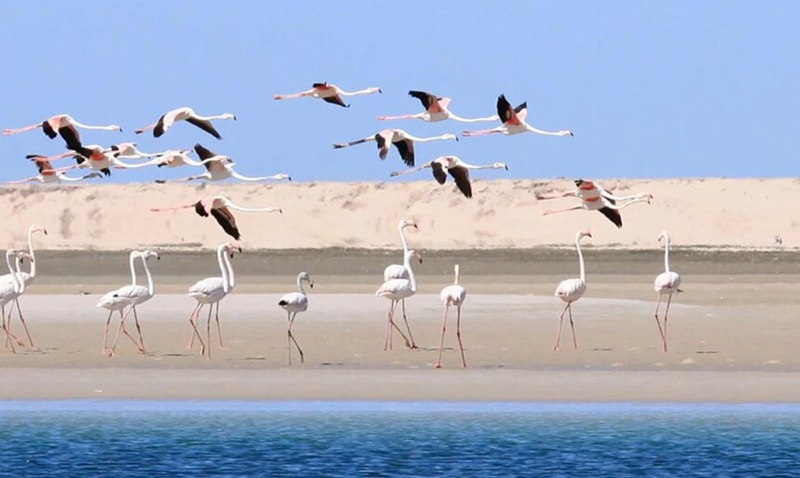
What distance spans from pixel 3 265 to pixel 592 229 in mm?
31518

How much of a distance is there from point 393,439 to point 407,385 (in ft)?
10.7

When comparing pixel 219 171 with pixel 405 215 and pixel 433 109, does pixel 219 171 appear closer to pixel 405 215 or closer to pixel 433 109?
pixel 433 109

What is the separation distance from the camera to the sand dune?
76.1 metres

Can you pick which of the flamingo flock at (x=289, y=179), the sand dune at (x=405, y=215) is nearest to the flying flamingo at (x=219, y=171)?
the flamingo flock at (x=289, y=179)

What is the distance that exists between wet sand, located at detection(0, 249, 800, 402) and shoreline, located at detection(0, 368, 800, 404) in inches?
0.8

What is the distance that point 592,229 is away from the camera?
245 feet

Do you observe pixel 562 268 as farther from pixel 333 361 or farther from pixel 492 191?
pixel 492 191

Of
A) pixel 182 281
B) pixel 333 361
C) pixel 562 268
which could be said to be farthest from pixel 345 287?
pixel 333 361

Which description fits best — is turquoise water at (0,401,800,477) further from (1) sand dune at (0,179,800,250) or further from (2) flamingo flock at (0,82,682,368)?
(1) sand dune at (0,179,800,250)

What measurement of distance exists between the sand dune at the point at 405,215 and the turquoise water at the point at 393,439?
5173 centimetres

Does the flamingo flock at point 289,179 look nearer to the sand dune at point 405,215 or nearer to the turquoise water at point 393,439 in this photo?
the turquoise water at point 393,439

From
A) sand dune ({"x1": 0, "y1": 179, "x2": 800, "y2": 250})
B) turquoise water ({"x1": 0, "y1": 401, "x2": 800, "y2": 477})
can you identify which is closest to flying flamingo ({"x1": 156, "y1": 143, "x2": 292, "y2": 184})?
turquoise water ({"x1": 0, "y1": 401, "x2": 800, "y2": 477})

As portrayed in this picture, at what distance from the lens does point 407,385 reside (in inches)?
795

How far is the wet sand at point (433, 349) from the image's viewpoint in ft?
65.3
